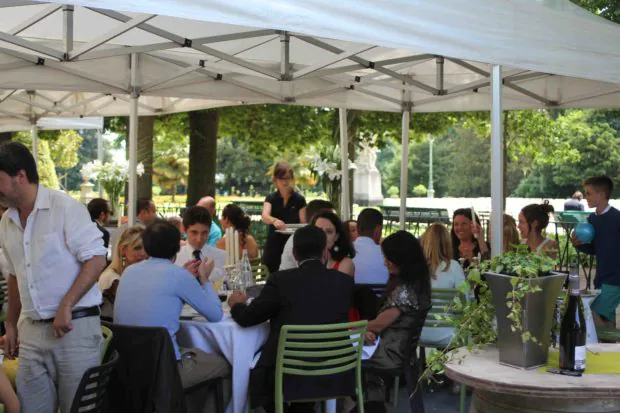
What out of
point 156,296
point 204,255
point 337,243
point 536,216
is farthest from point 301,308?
point 536,216

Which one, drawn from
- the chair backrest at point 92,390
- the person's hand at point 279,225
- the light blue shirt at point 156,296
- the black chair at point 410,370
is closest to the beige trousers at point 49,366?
the chair backrest at point 92,390

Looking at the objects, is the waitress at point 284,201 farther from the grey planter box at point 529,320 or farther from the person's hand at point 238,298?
the grey planter box at point 529,320

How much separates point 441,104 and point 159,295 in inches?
255

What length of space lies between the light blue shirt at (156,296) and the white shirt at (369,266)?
2094 mm

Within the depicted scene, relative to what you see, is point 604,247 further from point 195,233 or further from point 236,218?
point 236,218

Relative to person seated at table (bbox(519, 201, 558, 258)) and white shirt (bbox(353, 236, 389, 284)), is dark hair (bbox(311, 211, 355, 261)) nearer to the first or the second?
white shirt (bbox(353, 236, 389, 284))

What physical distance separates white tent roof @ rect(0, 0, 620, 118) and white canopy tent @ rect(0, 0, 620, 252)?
11 millimetres

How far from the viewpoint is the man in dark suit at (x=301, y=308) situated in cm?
504

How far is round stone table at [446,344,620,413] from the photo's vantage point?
293cm

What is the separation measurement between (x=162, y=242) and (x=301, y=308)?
83 cm

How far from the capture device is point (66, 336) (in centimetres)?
403

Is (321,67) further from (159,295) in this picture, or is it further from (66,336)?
(66,336)

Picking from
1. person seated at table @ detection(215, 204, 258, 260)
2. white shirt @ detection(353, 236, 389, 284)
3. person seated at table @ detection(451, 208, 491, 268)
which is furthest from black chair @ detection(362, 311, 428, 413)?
person seated at table @ detection(215, 204, 258, 260)

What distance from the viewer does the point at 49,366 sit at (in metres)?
4.05
